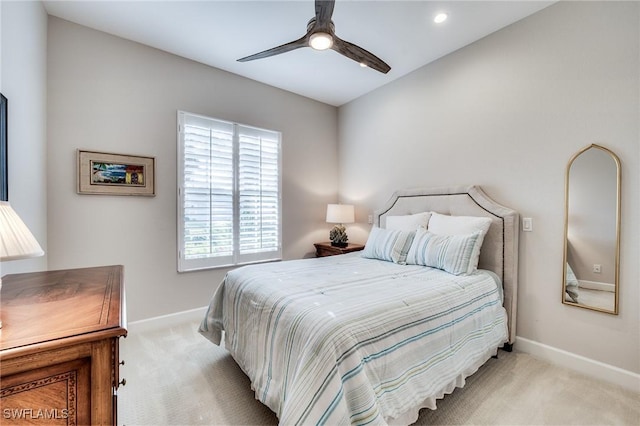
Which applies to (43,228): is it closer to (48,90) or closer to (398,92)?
(48,90)

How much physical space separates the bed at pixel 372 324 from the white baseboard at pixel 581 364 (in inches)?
6.7

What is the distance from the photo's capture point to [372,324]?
1.41m

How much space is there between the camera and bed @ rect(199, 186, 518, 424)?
125 cm

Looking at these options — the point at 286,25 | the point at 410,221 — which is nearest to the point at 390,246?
the point at 410,221

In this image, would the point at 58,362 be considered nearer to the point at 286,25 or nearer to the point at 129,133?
the point at 129,133

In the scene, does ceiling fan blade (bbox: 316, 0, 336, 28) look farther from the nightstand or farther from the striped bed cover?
the nightstand

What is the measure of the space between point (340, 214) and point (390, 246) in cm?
130

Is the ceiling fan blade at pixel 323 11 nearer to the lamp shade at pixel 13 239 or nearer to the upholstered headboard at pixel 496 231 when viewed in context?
the lamp shade at pixel 13 239

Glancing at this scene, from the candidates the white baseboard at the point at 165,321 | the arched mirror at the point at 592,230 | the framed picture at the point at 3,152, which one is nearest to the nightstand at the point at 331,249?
the white baseboard at the point at 165,321

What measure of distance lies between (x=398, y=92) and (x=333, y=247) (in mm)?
2271

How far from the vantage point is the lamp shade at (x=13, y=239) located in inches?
32.7

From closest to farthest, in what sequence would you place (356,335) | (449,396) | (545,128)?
(356,335) < (449,396) < (545,128)

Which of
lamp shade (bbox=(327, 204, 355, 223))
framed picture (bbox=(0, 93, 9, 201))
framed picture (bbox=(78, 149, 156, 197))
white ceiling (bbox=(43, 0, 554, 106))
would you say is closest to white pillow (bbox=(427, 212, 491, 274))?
lamp shade (bbox=(327, 204, 355, 223))

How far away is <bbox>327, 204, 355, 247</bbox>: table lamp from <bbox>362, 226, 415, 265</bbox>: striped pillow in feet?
3.12
